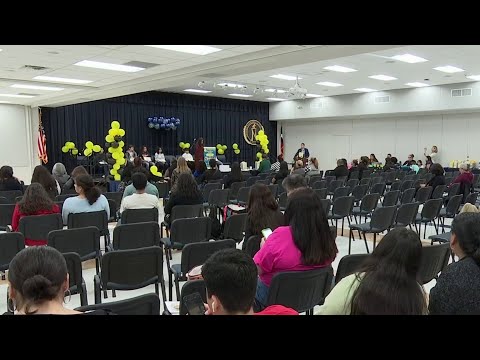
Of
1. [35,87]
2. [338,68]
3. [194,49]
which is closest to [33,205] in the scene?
[194,49]

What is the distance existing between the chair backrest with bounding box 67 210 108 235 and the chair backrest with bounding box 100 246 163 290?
169 cm

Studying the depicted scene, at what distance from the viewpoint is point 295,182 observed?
492 centimetres

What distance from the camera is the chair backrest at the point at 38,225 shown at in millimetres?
4614

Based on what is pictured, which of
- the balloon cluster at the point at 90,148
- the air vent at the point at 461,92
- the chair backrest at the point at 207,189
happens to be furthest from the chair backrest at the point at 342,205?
the balloon cluster at the point at 90,148

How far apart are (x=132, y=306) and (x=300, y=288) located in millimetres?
1282

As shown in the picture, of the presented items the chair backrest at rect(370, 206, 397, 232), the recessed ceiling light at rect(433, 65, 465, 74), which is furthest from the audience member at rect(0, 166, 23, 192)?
the recessed ceiling light at rect(433, 65, 465, 74)

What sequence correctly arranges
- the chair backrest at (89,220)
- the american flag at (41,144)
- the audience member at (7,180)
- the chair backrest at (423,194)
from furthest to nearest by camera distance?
the american flag at (41,144)
the chair backrest at (423,194)
the audience member at (7,180)
the chair backrest at (89,220)

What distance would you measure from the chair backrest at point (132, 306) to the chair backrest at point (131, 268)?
4.34 feet

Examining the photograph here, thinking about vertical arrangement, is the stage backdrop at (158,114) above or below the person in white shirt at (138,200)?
above

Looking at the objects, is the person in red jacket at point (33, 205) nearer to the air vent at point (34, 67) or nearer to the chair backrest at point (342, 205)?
the chair backrest at point (342, 205)

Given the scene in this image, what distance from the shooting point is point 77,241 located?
4289 millimetres
